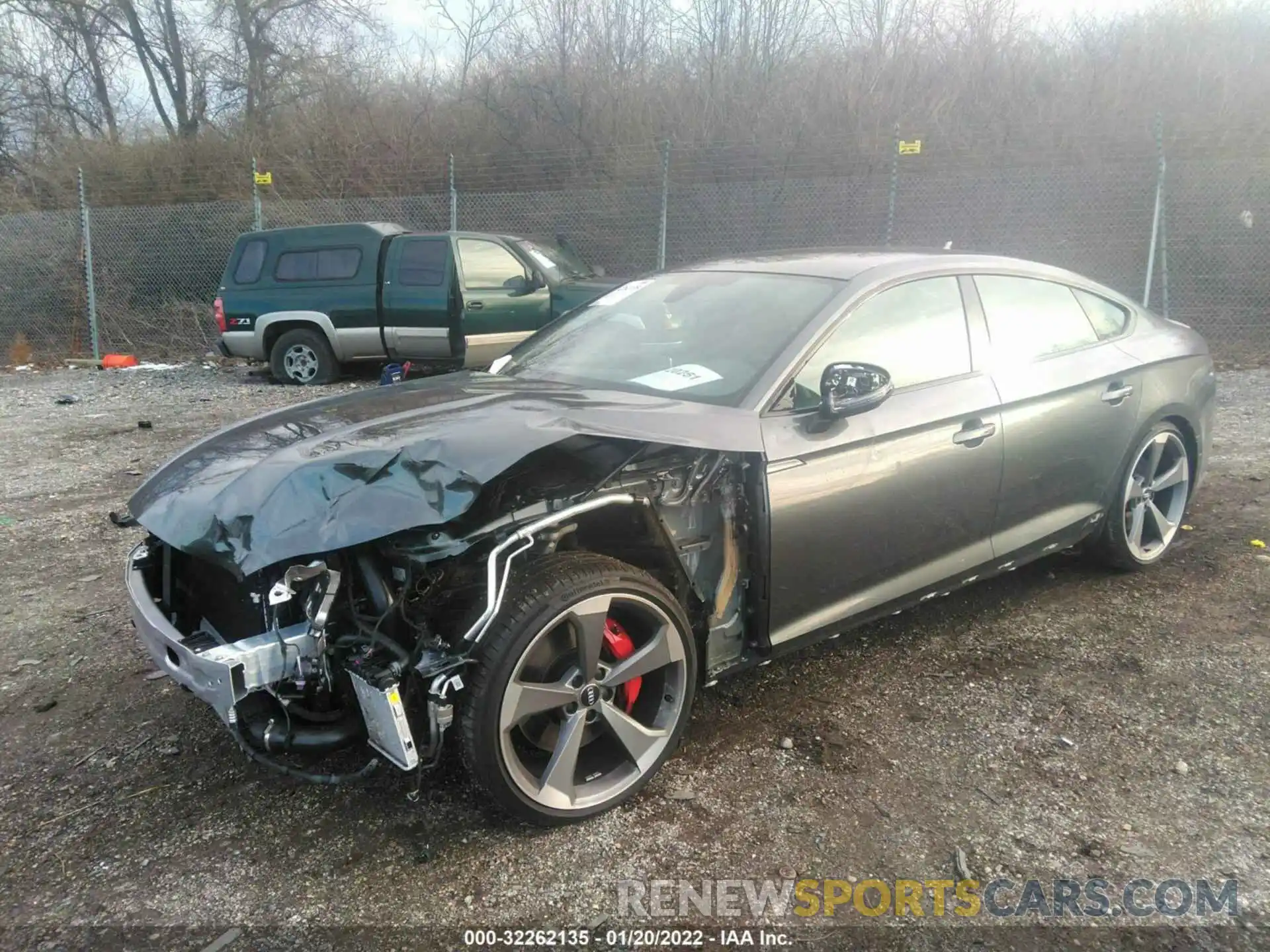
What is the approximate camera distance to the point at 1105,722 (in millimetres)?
3035

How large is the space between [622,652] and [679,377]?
1.01m

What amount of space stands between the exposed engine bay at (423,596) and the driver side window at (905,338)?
536mm

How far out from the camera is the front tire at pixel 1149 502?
4.09 m

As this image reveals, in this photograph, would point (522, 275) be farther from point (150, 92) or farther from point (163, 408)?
point (150, 92)

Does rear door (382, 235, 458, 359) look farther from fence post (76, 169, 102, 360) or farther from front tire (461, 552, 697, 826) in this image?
front tire (461, 552, 697, 826)

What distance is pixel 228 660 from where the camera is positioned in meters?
2.20

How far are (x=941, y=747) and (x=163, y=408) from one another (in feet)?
29.4

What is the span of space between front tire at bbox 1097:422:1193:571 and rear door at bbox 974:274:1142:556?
0.16 m

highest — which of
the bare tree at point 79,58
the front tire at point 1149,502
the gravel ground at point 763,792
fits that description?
the bare tree at point 79,58

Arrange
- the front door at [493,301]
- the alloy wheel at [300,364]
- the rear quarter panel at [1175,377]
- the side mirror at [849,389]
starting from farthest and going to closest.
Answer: the alloy wheel at [300,364] < the front door at [493,301] < the rear quarter panel at [1175,377] < the side mirror at [849,389]

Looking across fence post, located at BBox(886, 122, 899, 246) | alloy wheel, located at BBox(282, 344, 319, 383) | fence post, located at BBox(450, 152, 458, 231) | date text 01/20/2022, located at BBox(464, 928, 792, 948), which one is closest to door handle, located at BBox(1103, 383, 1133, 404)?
date text 01/20/2022, located at BBox(464, 928, 792, 948)

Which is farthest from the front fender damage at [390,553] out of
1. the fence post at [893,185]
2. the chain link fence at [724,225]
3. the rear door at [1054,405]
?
the fence post at [893,185]

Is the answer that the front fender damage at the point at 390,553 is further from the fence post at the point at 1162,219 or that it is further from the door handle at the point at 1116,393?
the fence post at the point at 1162,219

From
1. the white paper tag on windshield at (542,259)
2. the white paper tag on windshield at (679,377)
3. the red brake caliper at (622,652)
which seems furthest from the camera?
the white paper tag on windshield at (542,259)
